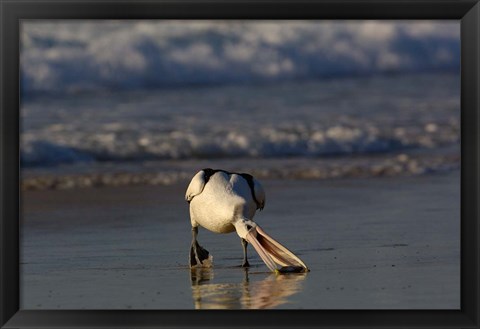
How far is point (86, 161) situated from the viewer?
17.3 metres

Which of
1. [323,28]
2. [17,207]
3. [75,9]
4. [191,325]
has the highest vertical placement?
[323,28]

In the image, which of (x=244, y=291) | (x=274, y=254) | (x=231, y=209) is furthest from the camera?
(x=231, y=209)

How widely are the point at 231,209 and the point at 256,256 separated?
94 cm

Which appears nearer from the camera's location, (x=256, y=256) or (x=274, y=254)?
(x=274, y=254)

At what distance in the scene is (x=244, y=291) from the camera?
9391 millimetres

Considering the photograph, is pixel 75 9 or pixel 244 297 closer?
pixel 75 9

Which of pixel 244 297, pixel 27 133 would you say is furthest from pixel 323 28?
pixel 244 297

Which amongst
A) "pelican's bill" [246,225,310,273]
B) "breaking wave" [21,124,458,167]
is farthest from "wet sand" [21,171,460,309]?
"breaking wave" [21,124,458,167]

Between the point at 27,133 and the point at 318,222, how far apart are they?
674 cm

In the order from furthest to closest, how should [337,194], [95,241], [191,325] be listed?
[337,194]
[95,241]
[191,325]

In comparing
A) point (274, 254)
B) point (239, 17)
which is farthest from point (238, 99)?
point (239, 17)

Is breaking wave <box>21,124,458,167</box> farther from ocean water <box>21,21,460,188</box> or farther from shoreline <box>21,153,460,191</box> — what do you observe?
shoreline <box>21,153,460,191</box>

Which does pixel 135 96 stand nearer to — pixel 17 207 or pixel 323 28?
pixel 323 28

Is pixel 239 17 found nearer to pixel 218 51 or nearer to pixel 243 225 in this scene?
pixel 243 225
